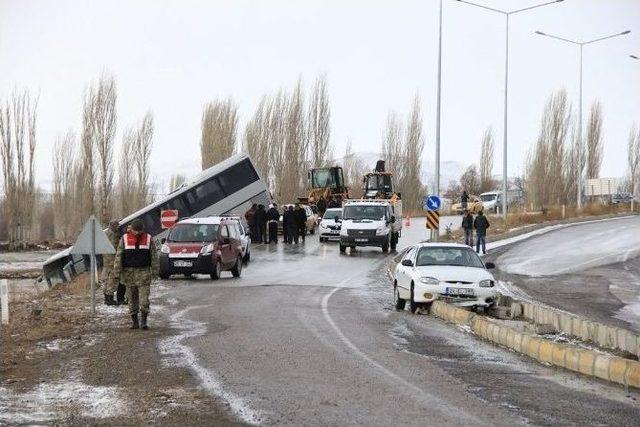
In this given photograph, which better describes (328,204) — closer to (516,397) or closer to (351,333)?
(351,333)

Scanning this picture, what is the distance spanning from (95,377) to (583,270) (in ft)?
84.7

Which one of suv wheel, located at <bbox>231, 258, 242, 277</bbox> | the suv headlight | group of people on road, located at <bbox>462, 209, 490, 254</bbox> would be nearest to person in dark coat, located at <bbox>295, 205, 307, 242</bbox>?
group of people on road, located at <bbox>462, 209, 490, 254</bbox>

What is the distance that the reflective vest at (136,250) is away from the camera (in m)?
17.2

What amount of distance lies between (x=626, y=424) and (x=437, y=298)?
1206cm

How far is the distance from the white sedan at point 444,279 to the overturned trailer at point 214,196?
2331 centimetres

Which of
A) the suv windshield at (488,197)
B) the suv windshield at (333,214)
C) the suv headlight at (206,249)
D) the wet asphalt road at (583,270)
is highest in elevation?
the suv windshield at (488,197)

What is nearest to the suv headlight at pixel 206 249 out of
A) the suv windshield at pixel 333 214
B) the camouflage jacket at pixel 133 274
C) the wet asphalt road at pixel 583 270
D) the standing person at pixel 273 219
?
the wet asphalt road at pixel 583 270

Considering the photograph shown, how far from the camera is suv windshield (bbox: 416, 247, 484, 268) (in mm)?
22125

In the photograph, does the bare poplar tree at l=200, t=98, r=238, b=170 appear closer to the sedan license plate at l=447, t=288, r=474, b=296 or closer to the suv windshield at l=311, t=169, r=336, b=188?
the suv windshield at l=311, t=169, r=336, b=188

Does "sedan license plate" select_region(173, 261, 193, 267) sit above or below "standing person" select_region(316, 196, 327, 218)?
below

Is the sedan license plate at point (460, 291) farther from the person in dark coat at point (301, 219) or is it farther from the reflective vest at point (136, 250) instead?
the person in dark coat at point (301, 219)

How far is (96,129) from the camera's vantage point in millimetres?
63969

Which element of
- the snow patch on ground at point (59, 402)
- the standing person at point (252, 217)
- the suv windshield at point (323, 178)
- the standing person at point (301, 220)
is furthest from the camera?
the suv windshield at point (323, 178)

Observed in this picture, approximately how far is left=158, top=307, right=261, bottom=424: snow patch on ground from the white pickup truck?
21.7 m
